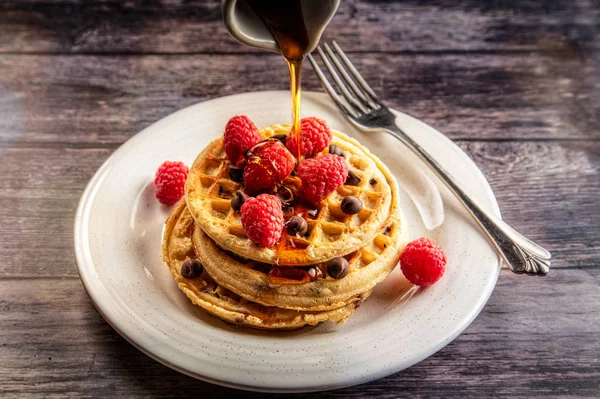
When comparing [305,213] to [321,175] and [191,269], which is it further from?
[191,269]

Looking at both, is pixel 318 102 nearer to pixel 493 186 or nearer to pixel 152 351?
pixel 493 186

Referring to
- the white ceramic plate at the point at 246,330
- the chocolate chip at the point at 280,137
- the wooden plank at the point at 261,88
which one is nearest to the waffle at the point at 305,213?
the chocolate chip at the point at 280,137

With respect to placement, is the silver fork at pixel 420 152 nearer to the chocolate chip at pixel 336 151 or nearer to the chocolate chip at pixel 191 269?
the chocolate chip at pixel 336 151

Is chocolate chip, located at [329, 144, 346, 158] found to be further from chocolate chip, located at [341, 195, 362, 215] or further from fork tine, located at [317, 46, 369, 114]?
fork tine, located at [317, 46, 369, 114]

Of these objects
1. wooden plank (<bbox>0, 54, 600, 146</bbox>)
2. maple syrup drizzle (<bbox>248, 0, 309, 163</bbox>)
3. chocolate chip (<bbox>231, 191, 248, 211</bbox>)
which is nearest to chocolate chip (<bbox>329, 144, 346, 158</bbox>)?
maple syrup drizzle (<bbox>248, 0, 309, 163</bbox>)

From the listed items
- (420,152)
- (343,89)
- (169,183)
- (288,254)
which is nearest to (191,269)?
(288,254)

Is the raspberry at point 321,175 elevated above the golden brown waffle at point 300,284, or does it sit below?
above

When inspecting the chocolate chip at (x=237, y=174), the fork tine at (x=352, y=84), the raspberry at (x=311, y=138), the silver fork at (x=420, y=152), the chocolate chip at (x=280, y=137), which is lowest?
the silver fork at (x=420, y=152)
